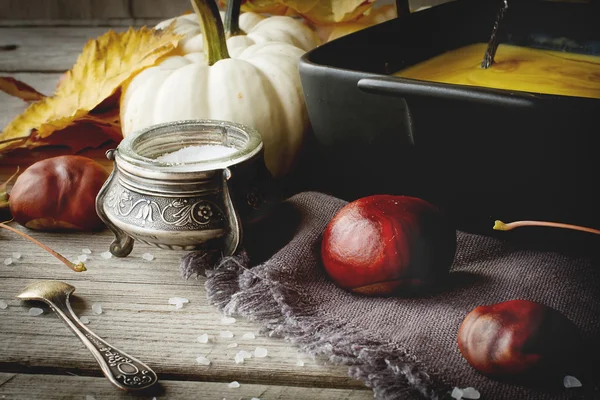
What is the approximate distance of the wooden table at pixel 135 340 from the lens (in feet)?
1.90

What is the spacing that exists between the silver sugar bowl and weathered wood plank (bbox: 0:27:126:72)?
2.68ft

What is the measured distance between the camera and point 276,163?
3.18 ft

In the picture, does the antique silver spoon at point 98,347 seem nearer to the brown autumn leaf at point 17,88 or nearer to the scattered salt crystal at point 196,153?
the scattered salt crystal at point 196,153

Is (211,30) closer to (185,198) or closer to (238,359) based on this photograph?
(185,198)

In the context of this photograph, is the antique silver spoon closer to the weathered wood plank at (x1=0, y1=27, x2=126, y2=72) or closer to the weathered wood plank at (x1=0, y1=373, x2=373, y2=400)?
the weathered wood plank at (x1=0, y1=373, x2=373, y2=400)

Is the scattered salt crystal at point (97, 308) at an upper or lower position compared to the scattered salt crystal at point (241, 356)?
upper

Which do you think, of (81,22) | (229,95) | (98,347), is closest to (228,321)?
(98,347)

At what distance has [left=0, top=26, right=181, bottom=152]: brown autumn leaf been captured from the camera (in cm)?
101

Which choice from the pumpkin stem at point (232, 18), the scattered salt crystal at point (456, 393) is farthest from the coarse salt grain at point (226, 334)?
the pumpkin stem at point (232, 18)

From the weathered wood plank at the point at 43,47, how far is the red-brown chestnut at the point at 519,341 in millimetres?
1155

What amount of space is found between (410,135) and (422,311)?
0.19 m

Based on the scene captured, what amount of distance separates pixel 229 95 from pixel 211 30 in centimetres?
10

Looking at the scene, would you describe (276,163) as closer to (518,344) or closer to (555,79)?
(555,79)

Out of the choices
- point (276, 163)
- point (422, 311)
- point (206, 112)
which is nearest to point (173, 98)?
point (206, 112)
